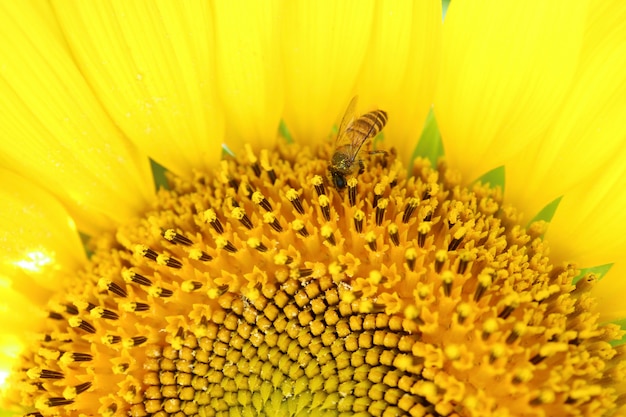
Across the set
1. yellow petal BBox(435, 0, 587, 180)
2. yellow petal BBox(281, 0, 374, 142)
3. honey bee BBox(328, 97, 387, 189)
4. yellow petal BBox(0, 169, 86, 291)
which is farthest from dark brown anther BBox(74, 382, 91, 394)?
yellow petal BBox(435, 0, 587, 180)

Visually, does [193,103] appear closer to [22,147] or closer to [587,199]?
[22,147]

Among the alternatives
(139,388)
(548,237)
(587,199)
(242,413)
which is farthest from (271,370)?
(587,199)

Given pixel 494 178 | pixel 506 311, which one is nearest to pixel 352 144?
pixel 494 178

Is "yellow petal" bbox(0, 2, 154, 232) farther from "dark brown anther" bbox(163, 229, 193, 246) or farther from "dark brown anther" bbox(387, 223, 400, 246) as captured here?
"dark brown anther" bbox(387, 223, 400, 246)

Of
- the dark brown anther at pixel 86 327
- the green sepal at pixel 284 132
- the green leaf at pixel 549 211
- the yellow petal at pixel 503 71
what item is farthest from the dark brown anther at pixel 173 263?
the green leaf at pixel 549 211

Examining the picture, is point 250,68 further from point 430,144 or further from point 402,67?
point 430,144

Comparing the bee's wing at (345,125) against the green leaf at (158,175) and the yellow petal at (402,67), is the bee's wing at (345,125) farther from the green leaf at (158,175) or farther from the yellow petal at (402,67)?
the green leaf at (158,175)

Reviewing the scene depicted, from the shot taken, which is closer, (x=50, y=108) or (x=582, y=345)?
(x=582, y=345)
